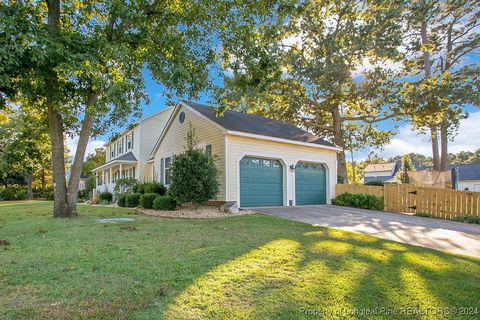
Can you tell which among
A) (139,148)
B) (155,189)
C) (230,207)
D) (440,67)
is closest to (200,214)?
(230,207)

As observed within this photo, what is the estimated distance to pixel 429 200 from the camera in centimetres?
1141

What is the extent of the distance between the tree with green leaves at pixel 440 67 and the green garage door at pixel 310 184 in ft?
25.8

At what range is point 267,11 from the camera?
30.4 feet

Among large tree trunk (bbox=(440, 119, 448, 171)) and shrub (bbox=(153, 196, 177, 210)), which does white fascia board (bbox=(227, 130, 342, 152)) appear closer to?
shrub (bbox=(153, 196, 177, 210))

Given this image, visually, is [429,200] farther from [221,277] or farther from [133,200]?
[133,200]

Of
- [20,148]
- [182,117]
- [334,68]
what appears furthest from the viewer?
[20,148]

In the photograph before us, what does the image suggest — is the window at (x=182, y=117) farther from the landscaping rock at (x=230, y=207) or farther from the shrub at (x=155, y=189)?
the landscaping rock at (x=230, y=207)

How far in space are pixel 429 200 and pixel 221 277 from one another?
11.3 m

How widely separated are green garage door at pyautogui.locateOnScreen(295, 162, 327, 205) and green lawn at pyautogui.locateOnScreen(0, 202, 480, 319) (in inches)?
328

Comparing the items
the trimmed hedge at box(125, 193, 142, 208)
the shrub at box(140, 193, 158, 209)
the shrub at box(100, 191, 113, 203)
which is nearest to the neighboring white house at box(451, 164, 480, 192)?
the shrub at box(140, 193, 158, 209)

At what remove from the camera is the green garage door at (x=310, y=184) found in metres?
14.0

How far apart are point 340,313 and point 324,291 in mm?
451

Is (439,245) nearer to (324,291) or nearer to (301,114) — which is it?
(324,291)

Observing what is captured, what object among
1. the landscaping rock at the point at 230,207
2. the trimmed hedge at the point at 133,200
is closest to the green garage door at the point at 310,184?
the landscaping rock at the point at 230,207
